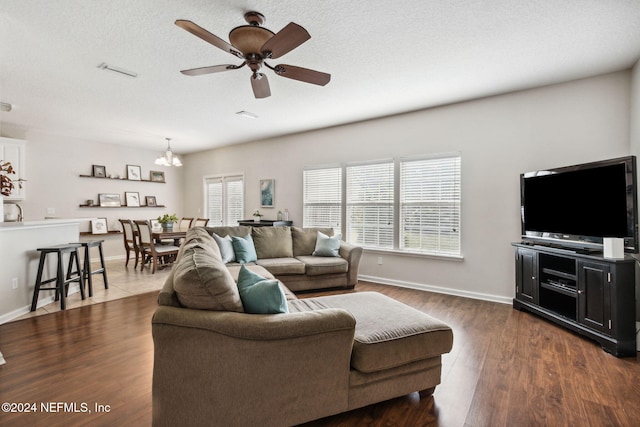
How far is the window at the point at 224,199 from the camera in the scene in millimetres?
7342

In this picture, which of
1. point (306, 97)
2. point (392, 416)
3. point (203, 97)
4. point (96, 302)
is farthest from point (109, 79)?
point (392, 416)

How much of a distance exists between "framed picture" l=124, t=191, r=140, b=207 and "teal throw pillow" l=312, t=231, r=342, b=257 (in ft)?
18.1

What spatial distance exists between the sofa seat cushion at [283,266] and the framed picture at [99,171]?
5.31 m

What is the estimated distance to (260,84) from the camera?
284 cm

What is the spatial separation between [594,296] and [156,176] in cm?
902

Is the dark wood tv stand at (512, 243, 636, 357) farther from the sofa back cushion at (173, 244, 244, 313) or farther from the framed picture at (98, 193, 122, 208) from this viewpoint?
the framed picture at (98, 193, 122, 208)

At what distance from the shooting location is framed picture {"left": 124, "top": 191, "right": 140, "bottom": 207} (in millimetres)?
7477

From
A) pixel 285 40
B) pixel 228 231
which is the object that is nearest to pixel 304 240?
pixel 228 231

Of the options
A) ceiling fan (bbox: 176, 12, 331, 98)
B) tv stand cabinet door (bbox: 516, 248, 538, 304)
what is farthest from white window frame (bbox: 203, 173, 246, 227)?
tv stand cabinet door (bbox: 516, 248, 538, 304)

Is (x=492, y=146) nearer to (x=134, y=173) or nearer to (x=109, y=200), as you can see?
(x=134, y=173)

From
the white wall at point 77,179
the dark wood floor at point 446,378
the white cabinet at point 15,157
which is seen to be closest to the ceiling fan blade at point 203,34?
the dark wood floor at point 446,378

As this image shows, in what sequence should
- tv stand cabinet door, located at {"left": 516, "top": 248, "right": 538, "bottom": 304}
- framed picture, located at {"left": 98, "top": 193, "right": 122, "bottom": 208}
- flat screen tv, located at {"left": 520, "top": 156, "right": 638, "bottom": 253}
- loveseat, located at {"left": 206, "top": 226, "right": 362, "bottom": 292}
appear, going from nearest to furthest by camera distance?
flat screen tv, located at {"left": 520, "top": 156, "right": 638, "bottom": 253}
tv stand cabinet door, located at {"left": 516, "top": 248, "right": 538, "bottom": 304}
loveseat, located at {"left": 206, "top": 226, "right": 362, "bottom": 292}
framed picture, located at {"left": 98, "top": 193, "right": 122, "bottom": 208}

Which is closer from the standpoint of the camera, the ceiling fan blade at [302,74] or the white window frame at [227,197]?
the ceiling fan blade at [302,74]

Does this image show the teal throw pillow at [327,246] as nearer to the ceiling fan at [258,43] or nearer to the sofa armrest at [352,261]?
the sofa armrest at [352,261]
